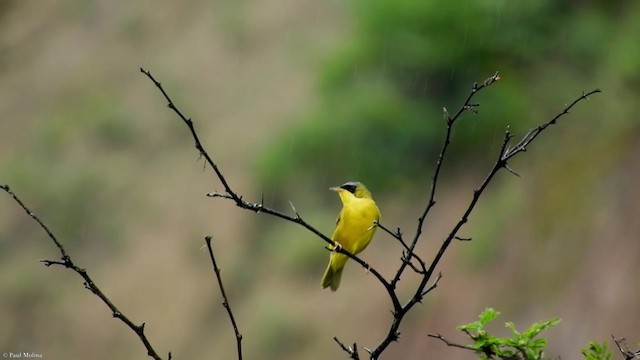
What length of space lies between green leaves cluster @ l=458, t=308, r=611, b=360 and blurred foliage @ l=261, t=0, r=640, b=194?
8463 mm

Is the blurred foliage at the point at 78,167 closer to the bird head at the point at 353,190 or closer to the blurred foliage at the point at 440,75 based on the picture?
the blurred foliage at the point at 440,75

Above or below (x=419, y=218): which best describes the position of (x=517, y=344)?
below

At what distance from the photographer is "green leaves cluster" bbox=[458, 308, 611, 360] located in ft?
7.13

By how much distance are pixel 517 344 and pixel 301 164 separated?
12.1 metres

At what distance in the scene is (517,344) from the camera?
217 centimetres

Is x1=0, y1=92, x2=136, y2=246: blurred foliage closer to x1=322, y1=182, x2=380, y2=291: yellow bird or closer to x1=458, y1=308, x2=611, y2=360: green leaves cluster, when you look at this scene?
x1=322, y1=182, x2=380, y2=291: yellow bird

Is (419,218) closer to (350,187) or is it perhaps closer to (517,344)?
(517,344)

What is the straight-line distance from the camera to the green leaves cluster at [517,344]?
2.17m

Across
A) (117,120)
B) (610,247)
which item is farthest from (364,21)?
(117,120)

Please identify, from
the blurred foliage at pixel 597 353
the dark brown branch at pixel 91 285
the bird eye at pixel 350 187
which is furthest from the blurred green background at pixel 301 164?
the dark brown branch at pixel 91 285

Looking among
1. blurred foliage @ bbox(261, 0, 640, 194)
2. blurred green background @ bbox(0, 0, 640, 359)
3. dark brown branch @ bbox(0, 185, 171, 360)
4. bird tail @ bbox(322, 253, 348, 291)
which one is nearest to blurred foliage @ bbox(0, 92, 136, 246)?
blurred green background @ bbox(0, 0, 640, 359)

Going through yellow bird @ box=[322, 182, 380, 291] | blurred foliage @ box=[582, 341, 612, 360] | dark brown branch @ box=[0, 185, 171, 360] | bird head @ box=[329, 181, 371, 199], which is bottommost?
blurred foliage @ box=[582, 341, 612, 360]

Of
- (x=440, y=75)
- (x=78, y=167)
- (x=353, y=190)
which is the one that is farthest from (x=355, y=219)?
(x=78, y=167)

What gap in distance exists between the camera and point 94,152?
59.1 ft
